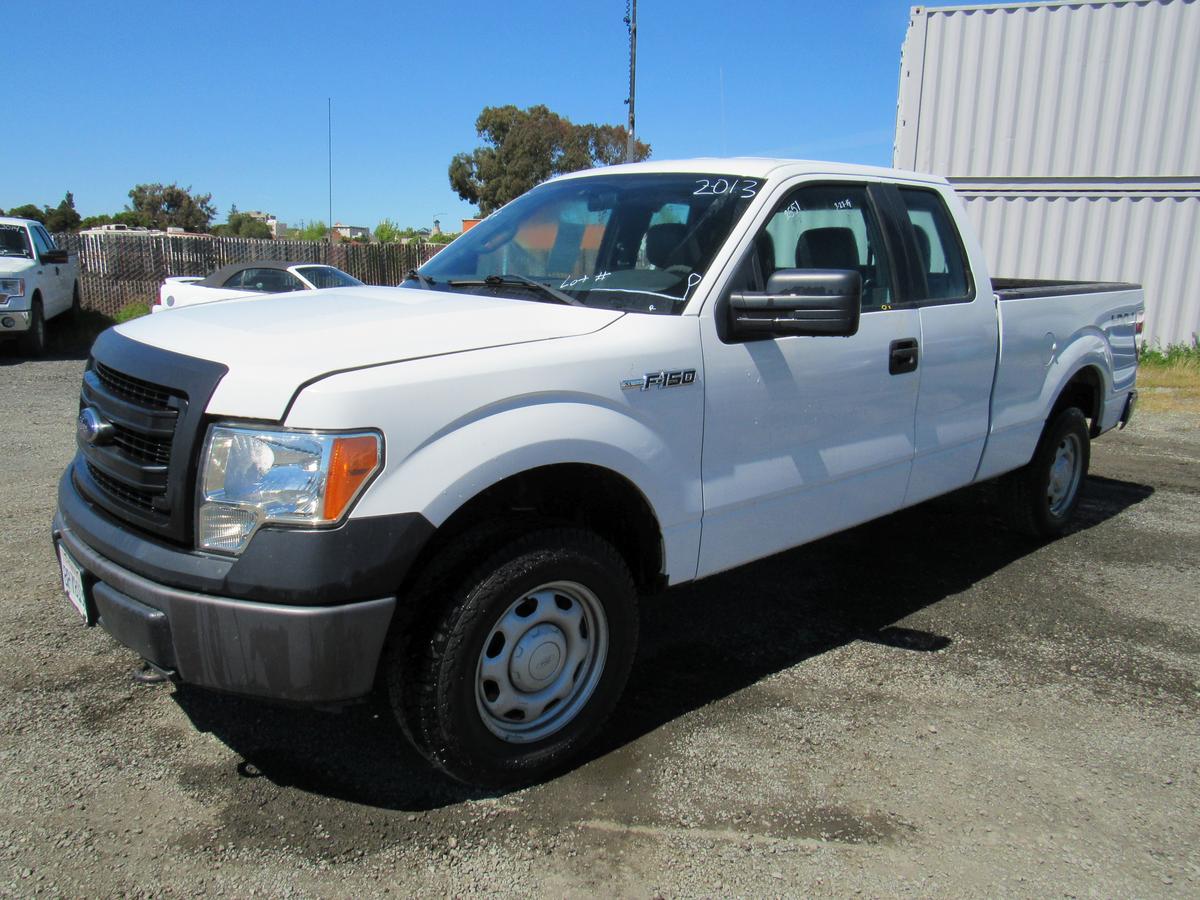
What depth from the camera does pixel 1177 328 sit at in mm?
12281

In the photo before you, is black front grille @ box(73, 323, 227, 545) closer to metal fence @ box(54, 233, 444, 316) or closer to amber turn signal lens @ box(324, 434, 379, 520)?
amber turn signal lens @ box(324, 434, 379, 520)

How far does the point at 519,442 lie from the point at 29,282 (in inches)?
497

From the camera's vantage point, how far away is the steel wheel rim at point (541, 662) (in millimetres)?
2770

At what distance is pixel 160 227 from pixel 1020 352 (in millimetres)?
76007

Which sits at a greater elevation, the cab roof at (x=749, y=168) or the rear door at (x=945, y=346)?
the cab roof at (x=749, y=168)

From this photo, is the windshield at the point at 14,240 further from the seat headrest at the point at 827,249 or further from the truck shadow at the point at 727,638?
the seat headrest at the point at 827,249

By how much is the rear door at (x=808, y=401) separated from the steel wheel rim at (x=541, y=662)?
508 millimetres

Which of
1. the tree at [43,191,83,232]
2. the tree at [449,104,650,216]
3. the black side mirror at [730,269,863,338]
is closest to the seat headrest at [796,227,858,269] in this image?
the black side mirror at [730,269,863,338]

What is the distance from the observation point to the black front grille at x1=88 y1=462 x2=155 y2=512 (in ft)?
8.52

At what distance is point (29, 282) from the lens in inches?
496

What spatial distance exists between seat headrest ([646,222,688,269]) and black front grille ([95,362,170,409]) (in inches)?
66.0

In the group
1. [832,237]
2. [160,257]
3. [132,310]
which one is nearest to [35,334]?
[132,310]

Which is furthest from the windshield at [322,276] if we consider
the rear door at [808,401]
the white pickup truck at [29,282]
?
the rear door at [808,401]

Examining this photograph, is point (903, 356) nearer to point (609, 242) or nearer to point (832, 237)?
point (832, 237)
